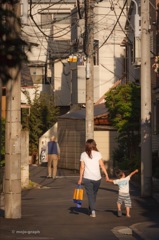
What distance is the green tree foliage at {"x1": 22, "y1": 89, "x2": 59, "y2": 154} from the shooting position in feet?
142

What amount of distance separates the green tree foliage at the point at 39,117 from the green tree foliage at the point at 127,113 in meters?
13.4

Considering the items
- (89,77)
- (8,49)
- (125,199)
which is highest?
(89,77)

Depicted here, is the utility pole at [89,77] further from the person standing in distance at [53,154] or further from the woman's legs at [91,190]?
the woman's legs at [91,190]

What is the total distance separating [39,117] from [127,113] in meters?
15.2

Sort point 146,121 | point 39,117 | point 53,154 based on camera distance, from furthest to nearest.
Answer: point 39,117, point 53,154, point 146,121

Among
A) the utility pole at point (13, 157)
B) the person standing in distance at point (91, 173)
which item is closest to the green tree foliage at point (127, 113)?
the person standing in distance at point (91, 173)

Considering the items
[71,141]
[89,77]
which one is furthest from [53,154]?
[71,141]

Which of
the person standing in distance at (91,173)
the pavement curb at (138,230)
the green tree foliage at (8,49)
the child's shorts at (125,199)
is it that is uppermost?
the green tree foliage at (8,49)

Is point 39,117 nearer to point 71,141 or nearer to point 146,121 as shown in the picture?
point 71,141

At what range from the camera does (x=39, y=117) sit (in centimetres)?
4384

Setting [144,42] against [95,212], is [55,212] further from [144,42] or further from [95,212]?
[144,42]

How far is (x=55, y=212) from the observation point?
52.4 ft

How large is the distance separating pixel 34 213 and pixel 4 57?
1037cm

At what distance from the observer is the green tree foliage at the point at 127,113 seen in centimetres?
2914
